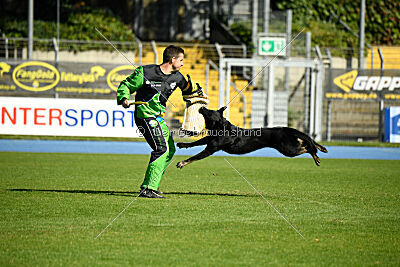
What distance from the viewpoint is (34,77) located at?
71.6ft

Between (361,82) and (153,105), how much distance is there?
15.8m

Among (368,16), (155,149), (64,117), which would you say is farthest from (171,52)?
(368,16)

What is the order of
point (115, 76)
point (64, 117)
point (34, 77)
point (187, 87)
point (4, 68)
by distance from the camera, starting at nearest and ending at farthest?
point (187, 87) → point (64, 117) → point (4, 68) → point (34, 77) → point (115, 76)

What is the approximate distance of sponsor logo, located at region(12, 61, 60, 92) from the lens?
21.7m

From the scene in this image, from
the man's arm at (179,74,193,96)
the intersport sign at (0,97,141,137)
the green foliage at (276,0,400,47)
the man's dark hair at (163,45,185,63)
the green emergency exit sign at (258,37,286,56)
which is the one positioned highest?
the green foliage at (276,0,400,47)

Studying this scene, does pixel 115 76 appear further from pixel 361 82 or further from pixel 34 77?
pixel 361 82

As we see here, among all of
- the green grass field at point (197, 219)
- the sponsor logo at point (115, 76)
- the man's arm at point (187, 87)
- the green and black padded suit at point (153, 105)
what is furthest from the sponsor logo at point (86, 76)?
the green and black padded suit at point (153, 105)

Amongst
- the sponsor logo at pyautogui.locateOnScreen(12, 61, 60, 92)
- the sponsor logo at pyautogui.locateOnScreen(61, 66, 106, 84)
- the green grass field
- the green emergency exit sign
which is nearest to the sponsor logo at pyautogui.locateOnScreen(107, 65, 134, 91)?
the sponsor logo at pyautogui.locateOnScreen(61, 66, 106, 84)

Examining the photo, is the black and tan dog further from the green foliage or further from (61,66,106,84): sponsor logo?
the green foliage

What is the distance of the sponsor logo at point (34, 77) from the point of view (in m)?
21.7

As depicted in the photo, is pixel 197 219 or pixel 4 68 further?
pixel 4 68

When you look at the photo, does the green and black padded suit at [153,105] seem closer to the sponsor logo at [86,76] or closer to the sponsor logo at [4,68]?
the sponsor logo at [86,76]

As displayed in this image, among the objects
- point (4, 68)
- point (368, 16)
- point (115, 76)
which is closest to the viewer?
point (4, 68)

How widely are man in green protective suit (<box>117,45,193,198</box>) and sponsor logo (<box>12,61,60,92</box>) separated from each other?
1343cm
